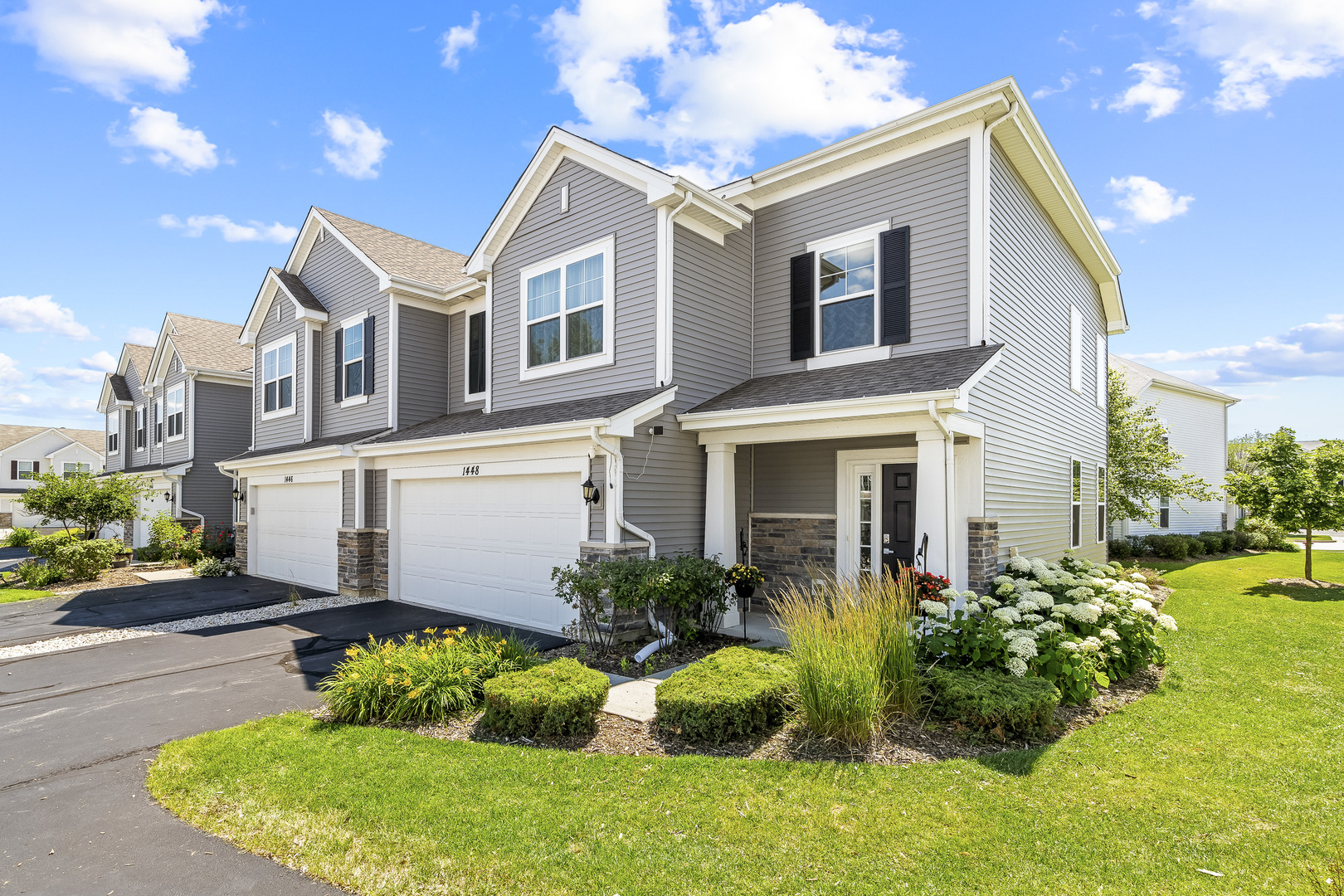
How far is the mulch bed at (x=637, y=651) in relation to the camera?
752cm

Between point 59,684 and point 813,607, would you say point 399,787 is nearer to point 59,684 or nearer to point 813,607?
point 813,607

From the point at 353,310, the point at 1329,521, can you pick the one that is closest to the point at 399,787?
the point at 353,310

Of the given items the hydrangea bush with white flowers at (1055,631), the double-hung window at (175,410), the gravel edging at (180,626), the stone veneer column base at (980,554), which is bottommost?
the gravel edging at (180,626)

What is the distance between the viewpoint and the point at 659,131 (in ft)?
39.3

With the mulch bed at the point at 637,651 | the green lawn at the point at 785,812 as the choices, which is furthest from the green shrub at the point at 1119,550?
the mulch bed at the point at 637,651

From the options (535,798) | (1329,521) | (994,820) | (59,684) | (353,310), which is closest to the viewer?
(994,820)

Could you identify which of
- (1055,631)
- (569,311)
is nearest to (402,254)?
(569,311)

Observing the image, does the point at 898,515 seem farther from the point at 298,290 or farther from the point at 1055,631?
the point at 298,290

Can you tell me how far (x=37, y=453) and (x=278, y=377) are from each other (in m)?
45.4

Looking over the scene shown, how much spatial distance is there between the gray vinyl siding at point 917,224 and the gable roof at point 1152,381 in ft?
56.1

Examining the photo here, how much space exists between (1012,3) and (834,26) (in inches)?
93.3

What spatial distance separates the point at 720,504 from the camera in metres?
9.42

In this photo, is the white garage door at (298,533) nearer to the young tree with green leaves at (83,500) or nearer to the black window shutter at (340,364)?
the black window shutter at (340,364)

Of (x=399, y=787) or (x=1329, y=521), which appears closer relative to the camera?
(x=399, y=787)
